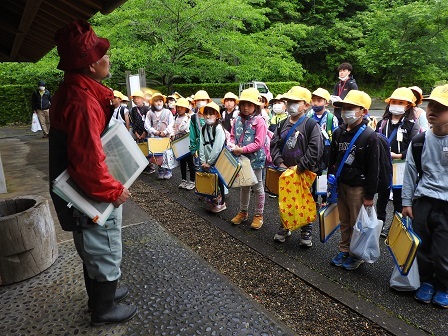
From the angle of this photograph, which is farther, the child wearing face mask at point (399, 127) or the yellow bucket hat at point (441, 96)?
the child wearing face mask at point (399, 127)

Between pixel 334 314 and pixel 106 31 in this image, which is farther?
pixel 106 31

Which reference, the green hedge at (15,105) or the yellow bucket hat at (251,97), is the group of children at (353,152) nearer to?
the yellow bucket hat at (251,97)

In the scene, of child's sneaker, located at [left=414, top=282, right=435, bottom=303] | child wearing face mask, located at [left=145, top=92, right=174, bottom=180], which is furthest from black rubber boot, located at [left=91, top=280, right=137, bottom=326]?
child wearing face mask, located at [left=145, top=92, right=174, bottom=180]

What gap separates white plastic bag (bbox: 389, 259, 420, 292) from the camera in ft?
10.7

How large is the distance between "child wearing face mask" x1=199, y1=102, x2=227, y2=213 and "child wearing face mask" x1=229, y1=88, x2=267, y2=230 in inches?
11.4

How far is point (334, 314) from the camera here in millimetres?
3105

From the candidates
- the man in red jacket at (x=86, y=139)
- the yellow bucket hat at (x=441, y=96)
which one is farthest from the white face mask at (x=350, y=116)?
the man in red jacket at (x=86, y=139)

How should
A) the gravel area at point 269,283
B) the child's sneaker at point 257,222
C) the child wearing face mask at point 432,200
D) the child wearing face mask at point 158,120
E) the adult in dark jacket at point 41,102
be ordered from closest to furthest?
the gravel area at point 269,283, the child wearing face mask at point 432,200, the child's sneaker at point 257,222, the child wearing face mask at point 158,120, the adult in dark jacket at point 41,102

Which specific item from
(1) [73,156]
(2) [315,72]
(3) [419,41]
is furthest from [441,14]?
(1) [73,156]

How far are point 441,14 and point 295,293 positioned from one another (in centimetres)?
2139

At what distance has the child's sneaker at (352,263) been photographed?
3838 millimetres

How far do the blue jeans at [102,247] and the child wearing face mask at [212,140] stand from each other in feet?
9.41

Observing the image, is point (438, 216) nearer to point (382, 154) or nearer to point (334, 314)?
point (382, 154)

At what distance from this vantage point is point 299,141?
13.8 feet
